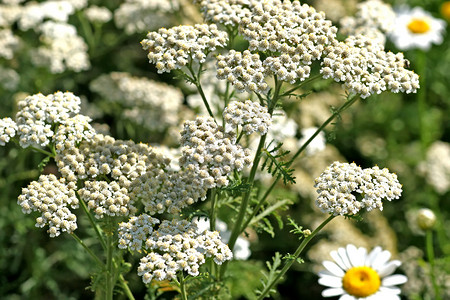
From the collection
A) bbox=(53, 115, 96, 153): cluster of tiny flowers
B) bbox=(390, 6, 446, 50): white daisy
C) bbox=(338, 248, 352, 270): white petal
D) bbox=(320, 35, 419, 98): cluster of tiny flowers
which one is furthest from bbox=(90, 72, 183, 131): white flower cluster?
bbox=(390, 6, 446, 50): white daisy

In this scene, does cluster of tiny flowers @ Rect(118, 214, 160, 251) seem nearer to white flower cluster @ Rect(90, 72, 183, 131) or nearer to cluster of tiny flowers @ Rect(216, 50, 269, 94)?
cluster of tiny flowers @ Rect(216, 50, 269, 94)

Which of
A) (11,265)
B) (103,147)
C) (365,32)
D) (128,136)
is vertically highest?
(365,32)

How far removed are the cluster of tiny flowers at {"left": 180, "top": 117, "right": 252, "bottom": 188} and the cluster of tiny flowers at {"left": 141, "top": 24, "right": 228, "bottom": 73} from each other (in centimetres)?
40

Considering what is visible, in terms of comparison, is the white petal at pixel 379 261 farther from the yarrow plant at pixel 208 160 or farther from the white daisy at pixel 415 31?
the white daisy at pixel 415 31

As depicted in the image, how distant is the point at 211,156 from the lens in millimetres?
3168

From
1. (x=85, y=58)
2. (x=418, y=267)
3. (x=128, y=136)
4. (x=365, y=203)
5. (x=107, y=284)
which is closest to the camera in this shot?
(x=365, y=203)

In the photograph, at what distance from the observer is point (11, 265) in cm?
605

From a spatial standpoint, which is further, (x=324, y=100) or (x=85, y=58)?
(x=324, y=100)

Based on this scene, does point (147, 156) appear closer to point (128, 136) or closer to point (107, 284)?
point (107, 284)

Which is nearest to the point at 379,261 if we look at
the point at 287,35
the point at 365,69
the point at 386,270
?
the point at 386,270

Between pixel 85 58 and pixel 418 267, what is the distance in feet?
13.2

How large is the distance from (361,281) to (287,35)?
66.3 inches

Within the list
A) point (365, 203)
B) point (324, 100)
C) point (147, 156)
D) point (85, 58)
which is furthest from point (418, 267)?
point (85, 58)

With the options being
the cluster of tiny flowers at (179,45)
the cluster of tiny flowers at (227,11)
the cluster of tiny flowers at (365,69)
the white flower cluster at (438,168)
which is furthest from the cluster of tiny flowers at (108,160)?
the white flower cluster at (438,168)
